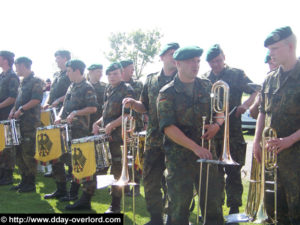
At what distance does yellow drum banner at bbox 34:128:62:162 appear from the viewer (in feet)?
20.3

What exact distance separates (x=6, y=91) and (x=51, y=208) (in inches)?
126

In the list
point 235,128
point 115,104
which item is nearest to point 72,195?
point 115,104

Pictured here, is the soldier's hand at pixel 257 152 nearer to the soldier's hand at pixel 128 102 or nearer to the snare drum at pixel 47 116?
the soldier's hand at pixel 128 102

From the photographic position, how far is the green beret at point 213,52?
5594mm

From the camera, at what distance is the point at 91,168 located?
18.0 ft

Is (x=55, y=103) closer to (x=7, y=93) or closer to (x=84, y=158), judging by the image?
(x=7, y=93)

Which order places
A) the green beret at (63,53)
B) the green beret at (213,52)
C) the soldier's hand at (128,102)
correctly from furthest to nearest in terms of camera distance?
the green beret at (63,53) → the green beret at (213,52) → the soldier's hand at (128,102)

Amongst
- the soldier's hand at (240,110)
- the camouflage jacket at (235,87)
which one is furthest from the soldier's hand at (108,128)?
the soldier's hand at (240,110)

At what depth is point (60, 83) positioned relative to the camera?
8.20 metres

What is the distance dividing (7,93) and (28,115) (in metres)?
1.11

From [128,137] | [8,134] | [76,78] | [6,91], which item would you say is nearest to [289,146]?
[128,137]

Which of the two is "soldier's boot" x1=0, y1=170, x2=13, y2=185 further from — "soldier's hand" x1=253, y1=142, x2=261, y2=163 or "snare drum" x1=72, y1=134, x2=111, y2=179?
"soldier's hand" x1=253, y1=142, x2=261, y2=163

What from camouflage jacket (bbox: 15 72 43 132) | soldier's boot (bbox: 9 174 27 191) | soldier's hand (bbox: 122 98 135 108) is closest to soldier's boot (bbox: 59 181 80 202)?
soldier's boot (bbox: 9 174 27 191)

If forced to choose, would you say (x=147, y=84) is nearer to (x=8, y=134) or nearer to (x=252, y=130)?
(x=8, y=134)
